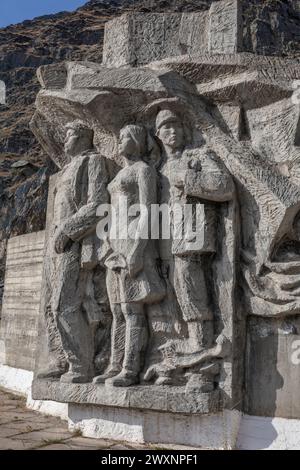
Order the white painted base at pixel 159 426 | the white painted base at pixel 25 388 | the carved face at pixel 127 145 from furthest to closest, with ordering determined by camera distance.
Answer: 1. the white painted base at pixel 25 388
2. the carved face at pixel 127 145
3. the white painted base at pixel 159 426

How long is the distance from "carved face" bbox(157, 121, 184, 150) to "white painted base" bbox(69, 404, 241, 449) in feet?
7.01

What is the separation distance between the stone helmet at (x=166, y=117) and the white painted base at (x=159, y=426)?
91.6 inches

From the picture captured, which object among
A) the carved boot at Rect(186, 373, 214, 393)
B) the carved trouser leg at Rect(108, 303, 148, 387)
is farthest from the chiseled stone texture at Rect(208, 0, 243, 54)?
the carved boot at Rect(186, 373, 214, 393)

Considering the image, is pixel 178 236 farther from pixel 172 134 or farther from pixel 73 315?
pixel 73 315

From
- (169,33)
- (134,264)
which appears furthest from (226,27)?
(134,264)

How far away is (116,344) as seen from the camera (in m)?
4.44

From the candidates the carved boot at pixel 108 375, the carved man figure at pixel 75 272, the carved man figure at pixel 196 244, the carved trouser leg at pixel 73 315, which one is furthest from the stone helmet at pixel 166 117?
the carved boot at pixel 108 375

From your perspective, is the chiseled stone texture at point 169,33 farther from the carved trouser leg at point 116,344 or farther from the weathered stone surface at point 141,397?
the weathered stone surface at point 141,397

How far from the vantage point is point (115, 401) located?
4.16 m

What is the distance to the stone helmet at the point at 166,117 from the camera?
14.7ft

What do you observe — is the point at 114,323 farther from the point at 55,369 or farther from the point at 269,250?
the point at 269,250

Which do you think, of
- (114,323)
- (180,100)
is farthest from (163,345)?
(180,100)

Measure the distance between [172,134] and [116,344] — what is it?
5.85 feet

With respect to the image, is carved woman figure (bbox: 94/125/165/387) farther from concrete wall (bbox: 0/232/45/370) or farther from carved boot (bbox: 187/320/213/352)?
concrete wall (bbox: 0/232/45/370)
